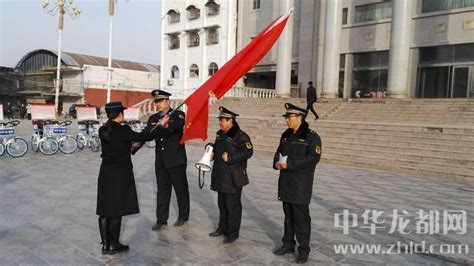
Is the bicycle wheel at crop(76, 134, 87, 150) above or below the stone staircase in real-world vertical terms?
below

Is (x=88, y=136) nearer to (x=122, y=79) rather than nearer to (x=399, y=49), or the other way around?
(x=399, y=49)

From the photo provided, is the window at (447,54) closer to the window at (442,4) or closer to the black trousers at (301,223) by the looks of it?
the window at (442,4)

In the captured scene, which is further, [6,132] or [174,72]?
[174,72]

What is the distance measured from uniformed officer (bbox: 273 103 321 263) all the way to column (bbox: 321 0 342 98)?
19344 millimetres

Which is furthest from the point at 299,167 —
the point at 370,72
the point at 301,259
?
the point at 370,72

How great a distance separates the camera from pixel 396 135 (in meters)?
12.8

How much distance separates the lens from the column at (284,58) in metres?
24.8

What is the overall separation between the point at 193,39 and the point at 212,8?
3.26 meters

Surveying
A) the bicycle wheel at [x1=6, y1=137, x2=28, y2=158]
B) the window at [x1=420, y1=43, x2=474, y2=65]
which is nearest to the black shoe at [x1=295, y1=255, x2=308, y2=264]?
the bicycle wheel at [x1=6, y1=137, x2=28, y2=158]

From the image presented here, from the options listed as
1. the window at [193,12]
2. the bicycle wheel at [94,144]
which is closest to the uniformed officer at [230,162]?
the bicycle wheel at [94,144]

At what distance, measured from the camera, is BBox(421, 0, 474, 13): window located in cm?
2023

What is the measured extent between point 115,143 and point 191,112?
962 millimetres

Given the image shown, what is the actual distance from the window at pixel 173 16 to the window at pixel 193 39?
2.31 metres

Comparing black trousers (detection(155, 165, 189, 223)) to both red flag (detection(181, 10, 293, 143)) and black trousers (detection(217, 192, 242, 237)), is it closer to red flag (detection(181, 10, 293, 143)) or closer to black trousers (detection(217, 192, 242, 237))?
red flag (detection(181, 10, 293, 143))
